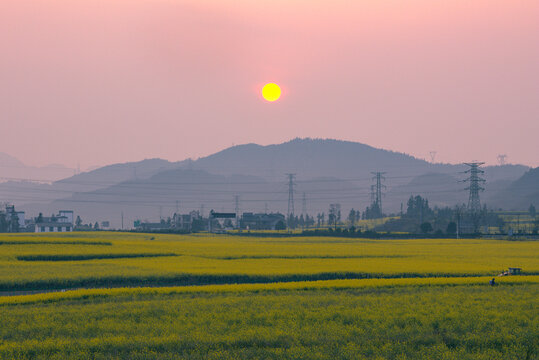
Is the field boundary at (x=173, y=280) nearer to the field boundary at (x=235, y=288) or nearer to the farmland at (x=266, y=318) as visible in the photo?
the farmland at (x=266, y=318)

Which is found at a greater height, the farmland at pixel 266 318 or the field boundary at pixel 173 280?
the farmland at pixel 266 318

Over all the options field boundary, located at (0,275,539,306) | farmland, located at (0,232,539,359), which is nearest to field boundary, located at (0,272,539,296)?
farmland, located at (0,232,539,359)

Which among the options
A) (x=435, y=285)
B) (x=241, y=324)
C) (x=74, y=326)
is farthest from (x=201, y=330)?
(x=435, y=285)

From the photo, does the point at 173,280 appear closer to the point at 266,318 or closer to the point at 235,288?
the point at 235,288

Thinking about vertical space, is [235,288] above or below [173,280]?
above

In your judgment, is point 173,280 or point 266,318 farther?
point 173,280

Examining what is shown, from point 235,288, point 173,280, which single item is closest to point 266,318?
point 235,288

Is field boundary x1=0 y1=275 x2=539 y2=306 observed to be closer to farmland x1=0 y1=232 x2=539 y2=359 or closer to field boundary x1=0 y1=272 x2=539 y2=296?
farmland x1=0 y1=232 x2=539 y2=359

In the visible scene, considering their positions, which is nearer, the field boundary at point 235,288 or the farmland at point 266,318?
the farmland at point 266,318

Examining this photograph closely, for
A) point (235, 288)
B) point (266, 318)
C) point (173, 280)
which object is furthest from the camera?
point (173, 280)

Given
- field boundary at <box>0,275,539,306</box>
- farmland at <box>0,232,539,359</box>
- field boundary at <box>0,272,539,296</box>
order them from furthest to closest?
field boundary at <box>0,272,539,296</box>, field boundary at <box>0,275,539,306</box>, farmland at <box>0,232,539,359</box>

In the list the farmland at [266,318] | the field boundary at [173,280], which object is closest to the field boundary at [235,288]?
the farmland at [266,318]

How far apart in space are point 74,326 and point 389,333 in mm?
13563

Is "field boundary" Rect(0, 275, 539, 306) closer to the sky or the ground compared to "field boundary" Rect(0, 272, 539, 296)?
closer to the sky
